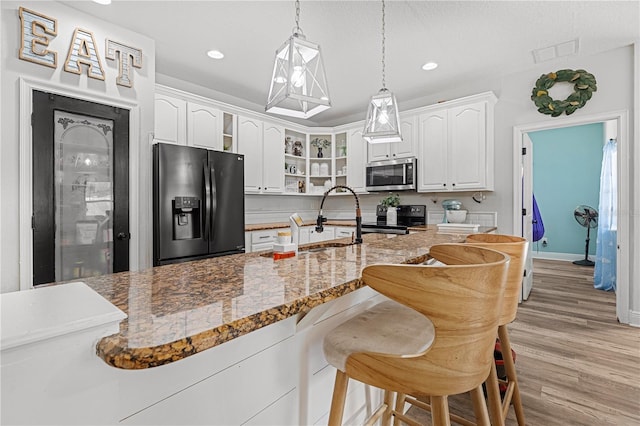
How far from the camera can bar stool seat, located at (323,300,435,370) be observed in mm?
971

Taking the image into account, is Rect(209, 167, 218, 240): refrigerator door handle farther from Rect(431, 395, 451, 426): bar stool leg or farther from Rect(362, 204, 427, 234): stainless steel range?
Rect(431, 395, 451, 426): bar stool leg

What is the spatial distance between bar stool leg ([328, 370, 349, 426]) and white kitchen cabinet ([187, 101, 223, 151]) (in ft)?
10.7

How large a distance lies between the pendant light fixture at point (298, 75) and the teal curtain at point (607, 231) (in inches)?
192

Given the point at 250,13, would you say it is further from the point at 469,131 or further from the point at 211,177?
the point at 469,131

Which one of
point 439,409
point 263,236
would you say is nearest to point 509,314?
point 439,409

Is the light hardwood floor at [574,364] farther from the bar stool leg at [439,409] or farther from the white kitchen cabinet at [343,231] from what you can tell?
the white kitchen cabinet at [343,231]

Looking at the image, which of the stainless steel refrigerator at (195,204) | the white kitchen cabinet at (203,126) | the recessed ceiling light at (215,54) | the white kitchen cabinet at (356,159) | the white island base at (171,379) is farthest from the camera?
the white kitchen cabinet at (356,159)

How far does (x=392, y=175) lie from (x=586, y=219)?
4.16m

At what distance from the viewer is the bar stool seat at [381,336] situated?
971 millimetres

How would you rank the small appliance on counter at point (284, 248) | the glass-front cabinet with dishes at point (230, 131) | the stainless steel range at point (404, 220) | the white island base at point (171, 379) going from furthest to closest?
the stainless steel range at point (404, 220)
the glass-front cabinet with dishes at point (230, 131)
the small appliance on counter at point (284, 248)
the white island base at point (171, 379)

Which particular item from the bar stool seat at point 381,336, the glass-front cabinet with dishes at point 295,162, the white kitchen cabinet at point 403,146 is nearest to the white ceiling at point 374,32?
the white kitchen cabinet at point 403,146

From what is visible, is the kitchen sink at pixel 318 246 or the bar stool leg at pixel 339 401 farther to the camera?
the kitchen sink at pixel 318 246

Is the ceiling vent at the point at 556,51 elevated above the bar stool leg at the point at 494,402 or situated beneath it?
elevated above

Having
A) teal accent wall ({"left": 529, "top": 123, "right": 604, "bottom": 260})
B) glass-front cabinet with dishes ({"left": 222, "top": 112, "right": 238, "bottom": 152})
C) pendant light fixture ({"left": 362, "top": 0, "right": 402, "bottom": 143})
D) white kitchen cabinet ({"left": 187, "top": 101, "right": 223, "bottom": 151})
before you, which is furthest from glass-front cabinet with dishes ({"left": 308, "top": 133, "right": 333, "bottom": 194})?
teal accent wall ({"left": 529, "top": 123, "right": 604, "bottom": 260})
